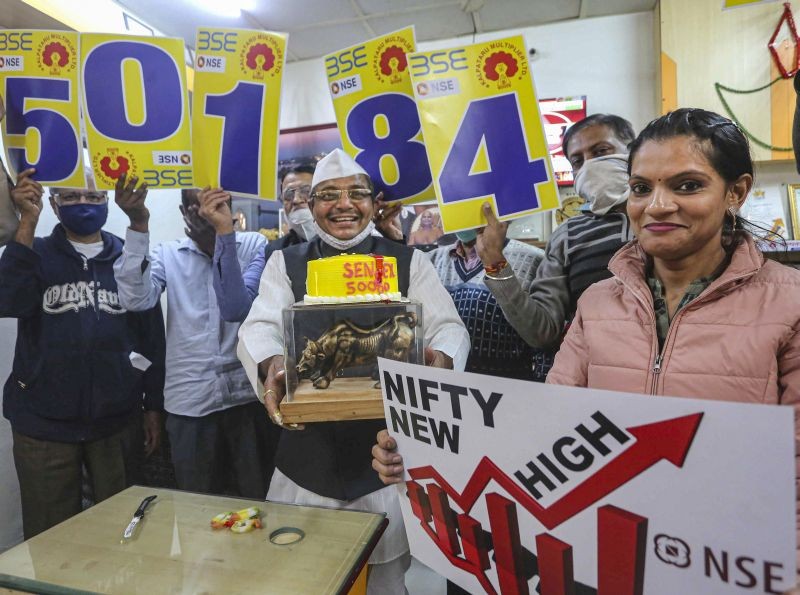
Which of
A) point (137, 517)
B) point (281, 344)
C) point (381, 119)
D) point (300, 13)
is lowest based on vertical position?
point (137, 517)

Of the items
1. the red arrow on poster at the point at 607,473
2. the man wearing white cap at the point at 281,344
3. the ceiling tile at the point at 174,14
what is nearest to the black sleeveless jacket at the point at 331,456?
the man wearing white cap at the point at 281,344

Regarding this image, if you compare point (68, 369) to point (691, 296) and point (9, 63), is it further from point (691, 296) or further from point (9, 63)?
point (691, 296)

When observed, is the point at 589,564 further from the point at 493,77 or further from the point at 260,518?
the point at 493,77

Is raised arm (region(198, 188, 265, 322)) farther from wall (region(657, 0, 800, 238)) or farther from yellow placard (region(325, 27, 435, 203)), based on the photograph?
wall (region(657, 0, 800, 238))

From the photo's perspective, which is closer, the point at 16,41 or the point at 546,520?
the point at 546,520

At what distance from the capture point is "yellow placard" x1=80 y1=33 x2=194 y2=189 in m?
1.92

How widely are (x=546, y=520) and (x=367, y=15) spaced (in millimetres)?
4493

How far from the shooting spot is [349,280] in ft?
4.72

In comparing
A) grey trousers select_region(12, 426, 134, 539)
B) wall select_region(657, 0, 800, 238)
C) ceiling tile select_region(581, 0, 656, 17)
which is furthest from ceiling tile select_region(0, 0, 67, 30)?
wall select_region(657, 0, 800, 238)

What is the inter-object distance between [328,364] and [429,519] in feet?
1.75

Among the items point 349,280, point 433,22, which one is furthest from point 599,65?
point 349,280

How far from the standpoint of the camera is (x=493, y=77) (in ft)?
5.70

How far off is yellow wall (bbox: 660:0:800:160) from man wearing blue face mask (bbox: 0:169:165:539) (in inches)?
163

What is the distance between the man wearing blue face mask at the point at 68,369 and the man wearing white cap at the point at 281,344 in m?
1.07
